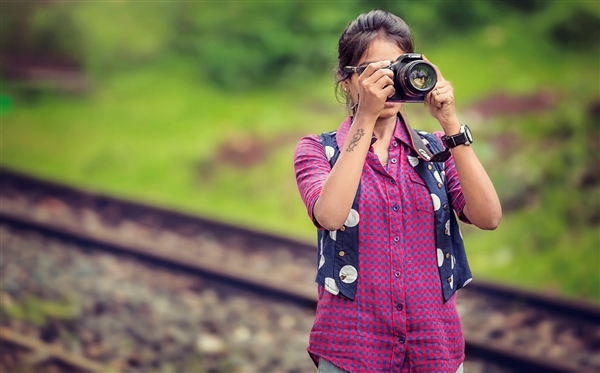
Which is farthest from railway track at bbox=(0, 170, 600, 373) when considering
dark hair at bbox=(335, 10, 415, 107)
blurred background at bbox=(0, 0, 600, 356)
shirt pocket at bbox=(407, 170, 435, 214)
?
dark hair at bbox=(335, 10, 415, 107)

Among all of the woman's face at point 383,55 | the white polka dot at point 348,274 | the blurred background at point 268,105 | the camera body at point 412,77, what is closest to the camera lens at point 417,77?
the camera body at point 412,77

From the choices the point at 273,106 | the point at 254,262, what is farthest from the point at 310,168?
the point at 273,106

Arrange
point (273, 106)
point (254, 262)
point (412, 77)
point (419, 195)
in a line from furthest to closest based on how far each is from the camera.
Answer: point (273, 106) < point (254, 262) < point (419, 195) < point (412, 77)

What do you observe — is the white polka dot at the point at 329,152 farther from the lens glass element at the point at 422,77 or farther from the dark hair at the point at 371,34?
the lens glass element at the point at 422,77

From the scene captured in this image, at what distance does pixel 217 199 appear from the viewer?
181 inches

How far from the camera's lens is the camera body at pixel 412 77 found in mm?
1604

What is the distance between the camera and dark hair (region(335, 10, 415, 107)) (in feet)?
5.75

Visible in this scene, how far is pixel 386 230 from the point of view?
66.2 inches

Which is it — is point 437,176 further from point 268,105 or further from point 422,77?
point 268,105

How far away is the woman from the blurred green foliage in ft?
8.31

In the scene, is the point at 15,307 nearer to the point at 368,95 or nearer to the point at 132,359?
the point at 132,359

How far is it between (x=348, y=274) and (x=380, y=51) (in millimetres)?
532

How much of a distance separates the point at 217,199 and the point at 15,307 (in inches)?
52.3

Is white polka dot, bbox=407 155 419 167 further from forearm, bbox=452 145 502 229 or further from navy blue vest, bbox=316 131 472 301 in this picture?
Answer: forearm, bbox=452 145 502 229
